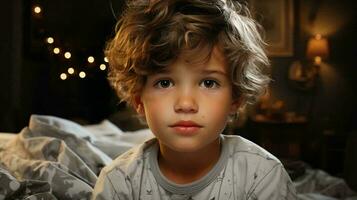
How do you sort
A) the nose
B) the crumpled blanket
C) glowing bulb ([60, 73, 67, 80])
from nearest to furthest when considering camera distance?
the nose
the crumpled blanket
glowing bulb ([60, 73, 67, 80])

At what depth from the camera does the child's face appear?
2.98ft

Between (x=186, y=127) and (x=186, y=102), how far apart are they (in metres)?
0.05

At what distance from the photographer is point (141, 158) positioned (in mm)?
1058

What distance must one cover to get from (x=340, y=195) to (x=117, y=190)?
0.95 m

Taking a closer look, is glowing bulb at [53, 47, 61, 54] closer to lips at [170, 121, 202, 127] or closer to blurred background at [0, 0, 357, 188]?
blurred background at [0, 0, 357, 188]

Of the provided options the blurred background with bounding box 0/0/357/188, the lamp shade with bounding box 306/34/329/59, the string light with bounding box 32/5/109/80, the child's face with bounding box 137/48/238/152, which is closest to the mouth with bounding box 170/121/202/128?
the child's face with bounding box 137/48/238/152

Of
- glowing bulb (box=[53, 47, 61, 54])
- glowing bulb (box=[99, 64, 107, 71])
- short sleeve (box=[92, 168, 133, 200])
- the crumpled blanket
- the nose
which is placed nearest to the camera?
the nose

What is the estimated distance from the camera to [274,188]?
3.18ft

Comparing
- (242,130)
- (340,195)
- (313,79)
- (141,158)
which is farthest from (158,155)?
(313,79)

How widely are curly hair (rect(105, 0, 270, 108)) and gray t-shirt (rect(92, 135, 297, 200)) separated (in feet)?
0.43

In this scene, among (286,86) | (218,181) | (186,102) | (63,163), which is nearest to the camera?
(186,102)

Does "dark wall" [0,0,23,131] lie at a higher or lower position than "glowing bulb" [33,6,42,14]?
lower

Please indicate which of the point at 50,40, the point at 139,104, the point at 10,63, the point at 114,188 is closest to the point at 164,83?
the point at 139,104

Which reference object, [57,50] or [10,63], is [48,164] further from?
[10,63]
